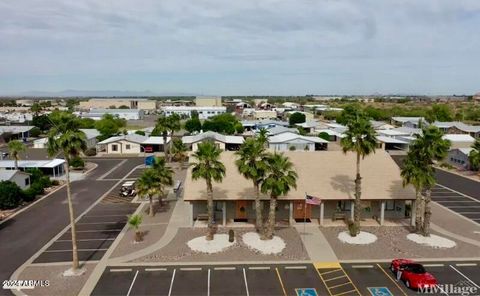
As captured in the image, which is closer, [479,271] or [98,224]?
[479,271]

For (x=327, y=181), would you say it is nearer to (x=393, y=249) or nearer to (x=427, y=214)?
(x=393, y=249)

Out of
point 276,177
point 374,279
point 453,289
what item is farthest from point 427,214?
point 276,177

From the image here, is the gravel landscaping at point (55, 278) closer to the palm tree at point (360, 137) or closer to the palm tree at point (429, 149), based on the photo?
the palm tree at point (360, 137)

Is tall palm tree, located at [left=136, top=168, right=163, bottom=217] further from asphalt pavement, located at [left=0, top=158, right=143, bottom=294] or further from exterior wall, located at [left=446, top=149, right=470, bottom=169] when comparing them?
exterior wall, located at [left=446, top=149, right=470, bottom=169]

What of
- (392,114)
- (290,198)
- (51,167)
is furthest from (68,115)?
(392,114)

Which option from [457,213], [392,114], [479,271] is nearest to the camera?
[479,271]

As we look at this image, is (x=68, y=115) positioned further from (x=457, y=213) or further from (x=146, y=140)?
(x=146, y=140)
